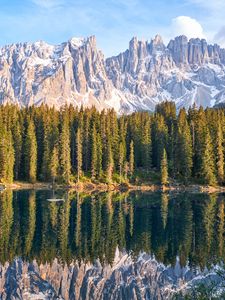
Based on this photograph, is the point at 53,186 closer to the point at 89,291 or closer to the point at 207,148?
the point at 207,148

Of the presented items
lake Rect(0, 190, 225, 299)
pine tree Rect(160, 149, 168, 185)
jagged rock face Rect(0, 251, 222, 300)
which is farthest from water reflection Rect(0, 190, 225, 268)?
pine tree Rect(160, 149, 168, 185)

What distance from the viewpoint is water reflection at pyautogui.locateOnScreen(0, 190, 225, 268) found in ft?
137

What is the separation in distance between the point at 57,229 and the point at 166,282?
2268 cm

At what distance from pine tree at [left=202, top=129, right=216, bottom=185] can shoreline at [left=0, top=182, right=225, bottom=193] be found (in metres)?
2.23

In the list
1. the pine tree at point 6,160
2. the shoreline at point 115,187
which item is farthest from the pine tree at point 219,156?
the pine tree at point 6,160

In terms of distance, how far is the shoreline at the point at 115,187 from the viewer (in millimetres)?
109988

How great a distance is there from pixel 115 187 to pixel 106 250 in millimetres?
72107

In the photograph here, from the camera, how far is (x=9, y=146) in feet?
380

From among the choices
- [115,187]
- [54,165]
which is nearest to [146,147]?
[115,187]

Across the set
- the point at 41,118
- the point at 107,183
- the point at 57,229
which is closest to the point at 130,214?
the point at 57,229

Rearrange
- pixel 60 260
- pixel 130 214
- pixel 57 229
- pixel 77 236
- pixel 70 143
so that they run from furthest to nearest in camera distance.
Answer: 1. pixel 70 143
2. pixel 130 214
3. pixel 57 229
4. pixel 77 236
5. pixel 60 260

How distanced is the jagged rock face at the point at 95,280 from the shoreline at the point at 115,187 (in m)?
71.7

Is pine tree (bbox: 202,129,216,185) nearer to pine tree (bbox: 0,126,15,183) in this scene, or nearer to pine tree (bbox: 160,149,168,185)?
pine tree (bbox: 160,149,168,185)

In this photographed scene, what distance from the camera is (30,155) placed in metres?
117
